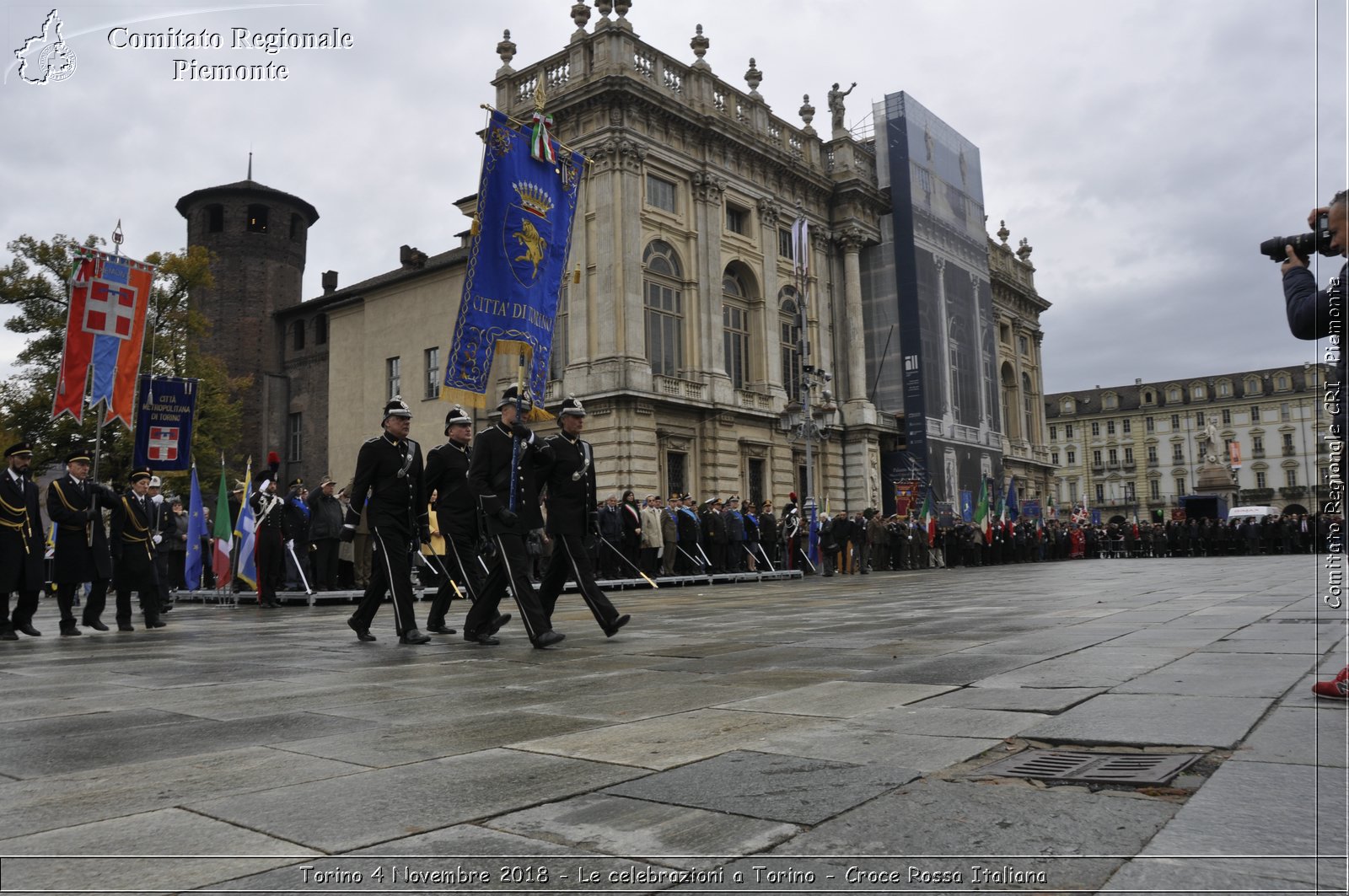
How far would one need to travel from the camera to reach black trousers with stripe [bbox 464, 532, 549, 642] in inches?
294

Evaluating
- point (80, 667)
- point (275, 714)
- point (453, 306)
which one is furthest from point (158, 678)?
point (453, 306)

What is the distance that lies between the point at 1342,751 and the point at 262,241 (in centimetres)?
5093

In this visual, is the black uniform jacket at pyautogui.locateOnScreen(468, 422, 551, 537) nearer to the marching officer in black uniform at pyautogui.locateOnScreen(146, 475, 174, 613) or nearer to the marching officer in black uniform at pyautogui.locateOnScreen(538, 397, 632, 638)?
the marching officer in black uniform at pyautogui.locateOnScreen(538, 397, 632, 638)

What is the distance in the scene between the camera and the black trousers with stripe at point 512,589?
7473 mm

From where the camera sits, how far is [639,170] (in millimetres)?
31109

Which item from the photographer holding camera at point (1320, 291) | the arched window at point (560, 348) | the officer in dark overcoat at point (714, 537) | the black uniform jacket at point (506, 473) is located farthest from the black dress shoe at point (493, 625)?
the arched window at point (560, 348)

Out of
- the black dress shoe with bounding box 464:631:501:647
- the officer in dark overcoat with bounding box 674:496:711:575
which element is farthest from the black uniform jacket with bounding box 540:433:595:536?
the officer in dark overcoat with bounding box 674:496:711:575

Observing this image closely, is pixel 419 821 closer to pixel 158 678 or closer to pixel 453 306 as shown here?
pixel 158 678

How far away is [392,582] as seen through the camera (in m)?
8.30

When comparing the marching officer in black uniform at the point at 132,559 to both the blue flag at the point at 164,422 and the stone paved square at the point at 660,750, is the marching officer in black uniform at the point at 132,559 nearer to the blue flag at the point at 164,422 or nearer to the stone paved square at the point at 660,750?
the stone paved square at the point at 660,750

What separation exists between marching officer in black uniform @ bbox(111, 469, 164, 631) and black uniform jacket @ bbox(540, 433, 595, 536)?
5714 mm

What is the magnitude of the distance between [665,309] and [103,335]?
18269mm

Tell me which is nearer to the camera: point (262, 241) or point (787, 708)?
point (787, 708)

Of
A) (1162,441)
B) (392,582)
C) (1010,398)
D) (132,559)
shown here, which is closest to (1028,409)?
(1010,398)
